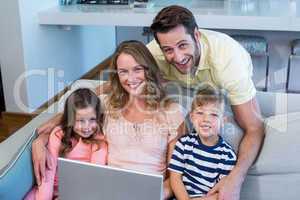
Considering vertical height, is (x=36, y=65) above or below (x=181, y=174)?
above

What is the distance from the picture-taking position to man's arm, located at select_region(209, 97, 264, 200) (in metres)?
1.40

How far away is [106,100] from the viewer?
1624mm

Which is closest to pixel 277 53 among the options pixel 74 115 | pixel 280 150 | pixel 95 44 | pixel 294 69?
pixel 294 69

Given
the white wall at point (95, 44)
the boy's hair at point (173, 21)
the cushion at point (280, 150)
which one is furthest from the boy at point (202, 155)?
the white wall at point (95, 44)

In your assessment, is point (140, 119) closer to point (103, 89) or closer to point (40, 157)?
point (103, 89)

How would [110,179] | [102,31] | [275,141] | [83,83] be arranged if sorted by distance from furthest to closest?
[102,31], [83,83], [275,141], [110,179]

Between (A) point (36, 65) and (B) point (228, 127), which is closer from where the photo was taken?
(B) point (228, 127)

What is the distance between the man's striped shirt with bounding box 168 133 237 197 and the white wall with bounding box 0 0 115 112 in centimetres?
159

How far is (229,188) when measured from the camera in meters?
1.39

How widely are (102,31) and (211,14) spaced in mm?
1391

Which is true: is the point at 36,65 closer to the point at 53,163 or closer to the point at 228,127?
the point at 53,163

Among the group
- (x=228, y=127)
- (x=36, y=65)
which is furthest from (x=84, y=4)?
(x=228, y=127)

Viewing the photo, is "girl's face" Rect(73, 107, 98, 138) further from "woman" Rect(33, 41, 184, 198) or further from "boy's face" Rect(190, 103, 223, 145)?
"boy's face" Rect(190, 103, 223, 145)

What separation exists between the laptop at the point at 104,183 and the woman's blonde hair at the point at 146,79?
0.45 m
